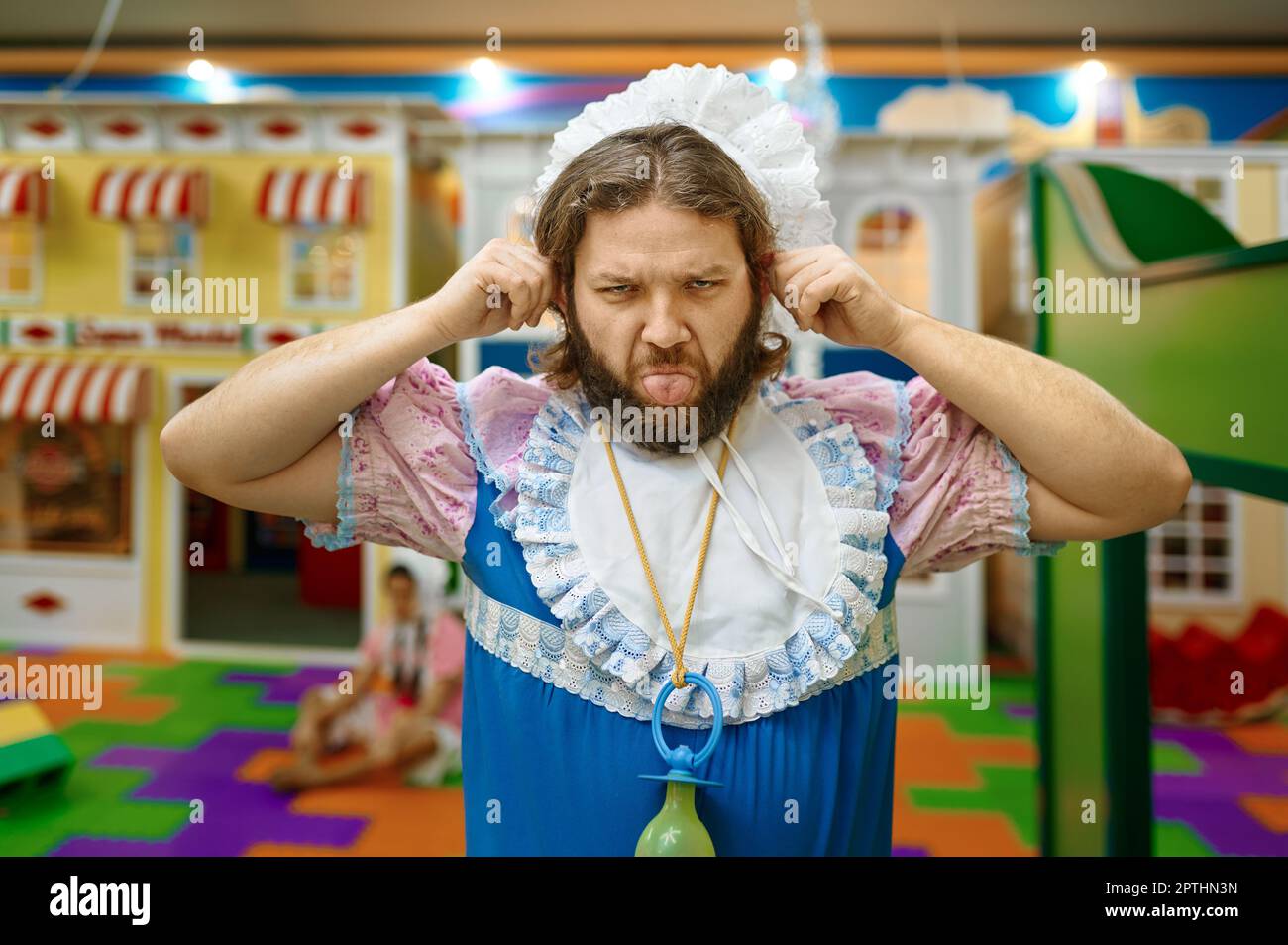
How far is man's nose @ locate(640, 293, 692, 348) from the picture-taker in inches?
42.6

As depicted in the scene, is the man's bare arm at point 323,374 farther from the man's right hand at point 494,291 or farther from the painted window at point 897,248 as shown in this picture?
the painted window at point 897,248

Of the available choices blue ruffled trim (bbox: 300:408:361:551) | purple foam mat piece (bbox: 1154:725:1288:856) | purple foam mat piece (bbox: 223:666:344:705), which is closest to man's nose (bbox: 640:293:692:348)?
blue ruffled trim (bbox: 300:408:361:551)

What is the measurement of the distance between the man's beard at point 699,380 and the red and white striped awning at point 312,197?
4084 mm

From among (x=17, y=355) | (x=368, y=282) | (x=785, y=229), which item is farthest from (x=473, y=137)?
(x=785, y=229)

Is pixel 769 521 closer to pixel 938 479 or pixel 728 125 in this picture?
pixel 938 479

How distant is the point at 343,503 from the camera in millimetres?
1165

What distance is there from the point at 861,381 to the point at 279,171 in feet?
14.6

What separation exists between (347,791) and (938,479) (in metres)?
2.97

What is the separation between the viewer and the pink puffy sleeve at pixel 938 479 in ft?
3.95

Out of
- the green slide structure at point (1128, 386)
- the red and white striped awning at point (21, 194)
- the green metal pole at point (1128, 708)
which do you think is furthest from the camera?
the red and white striped awning at point (21, 194)

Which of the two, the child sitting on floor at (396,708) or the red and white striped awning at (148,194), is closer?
the child sitting on floor at (396,708)

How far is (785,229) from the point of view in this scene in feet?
4.01

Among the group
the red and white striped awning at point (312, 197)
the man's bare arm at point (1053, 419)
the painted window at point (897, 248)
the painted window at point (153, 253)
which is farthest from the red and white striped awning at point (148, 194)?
the man's bare arm at point (1053, 419)
